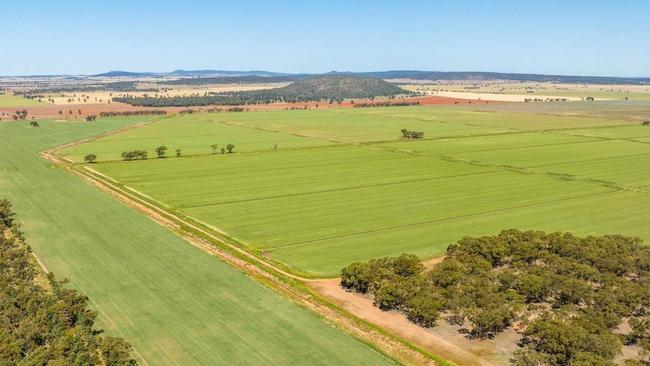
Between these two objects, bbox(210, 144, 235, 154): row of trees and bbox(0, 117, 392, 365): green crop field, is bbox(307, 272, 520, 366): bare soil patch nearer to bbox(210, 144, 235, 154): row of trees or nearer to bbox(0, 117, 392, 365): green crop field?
bbox(0, 117, 392, 365): green crop field

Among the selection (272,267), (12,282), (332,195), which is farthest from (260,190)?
(12,282)

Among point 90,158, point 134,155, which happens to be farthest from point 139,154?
point 90,158

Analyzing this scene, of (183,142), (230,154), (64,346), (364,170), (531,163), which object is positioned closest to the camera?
(64,346)

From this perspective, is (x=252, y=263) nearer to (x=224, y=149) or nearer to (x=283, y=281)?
(x=283, y=281)

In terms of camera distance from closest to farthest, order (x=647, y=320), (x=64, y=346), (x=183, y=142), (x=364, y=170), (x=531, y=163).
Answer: (x=64, y=346) < (x=647, y=320) < (x=364, y=170) < (x=531, y=163) < (x=183, y=142)

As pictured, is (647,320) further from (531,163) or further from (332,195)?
(531,163)

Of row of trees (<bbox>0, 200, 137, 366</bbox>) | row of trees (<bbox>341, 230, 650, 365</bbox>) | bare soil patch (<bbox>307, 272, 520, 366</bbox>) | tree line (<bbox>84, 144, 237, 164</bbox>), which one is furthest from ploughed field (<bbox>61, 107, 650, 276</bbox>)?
row of trees (<bbox>0, 200, 137, 366</bbox>)
